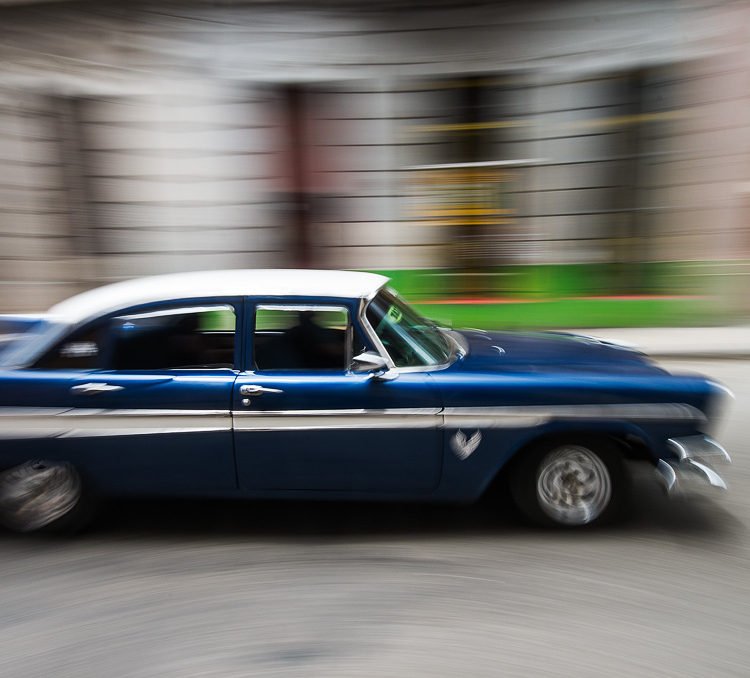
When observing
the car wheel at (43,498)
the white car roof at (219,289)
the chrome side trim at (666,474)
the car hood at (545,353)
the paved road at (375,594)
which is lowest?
the paved road at (375,594)

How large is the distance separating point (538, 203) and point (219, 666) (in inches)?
313

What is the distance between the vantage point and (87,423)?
337 cm

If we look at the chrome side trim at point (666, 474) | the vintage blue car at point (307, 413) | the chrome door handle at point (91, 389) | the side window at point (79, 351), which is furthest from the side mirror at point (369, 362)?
the chrome side trim at point (666, 474)

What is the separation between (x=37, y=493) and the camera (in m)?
3.53

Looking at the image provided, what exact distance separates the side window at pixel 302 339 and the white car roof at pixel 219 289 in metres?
0.10

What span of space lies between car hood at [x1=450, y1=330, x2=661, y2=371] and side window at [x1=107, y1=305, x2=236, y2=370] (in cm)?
129

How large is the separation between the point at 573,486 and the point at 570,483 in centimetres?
2

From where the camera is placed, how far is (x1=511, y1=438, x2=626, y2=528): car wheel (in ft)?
11.1

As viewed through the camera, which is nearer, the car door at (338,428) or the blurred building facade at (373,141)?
the car door at (338,428)

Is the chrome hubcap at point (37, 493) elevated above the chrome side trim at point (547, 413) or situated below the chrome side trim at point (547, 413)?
below

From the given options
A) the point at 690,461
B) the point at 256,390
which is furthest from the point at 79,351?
the point at 690,461

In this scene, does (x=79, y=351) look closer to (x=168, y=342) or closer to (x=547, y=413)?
(x=168, y=342)

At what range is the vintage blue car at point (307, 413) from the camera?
3291 millimetres

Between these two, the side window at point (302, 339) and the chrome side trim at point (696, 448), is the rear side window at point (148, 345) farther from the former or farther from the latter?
the chrome side trim at point (696, 448)
